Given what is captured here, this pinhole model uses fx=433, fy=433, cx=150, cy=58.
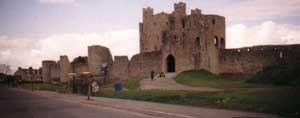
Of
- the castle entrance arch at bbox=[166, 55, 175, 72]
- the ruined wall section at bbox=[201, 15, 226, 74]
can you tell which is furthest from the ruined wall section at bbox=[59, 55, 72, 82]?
the ruined wall section at bbox=[201, 15, 226, 74]

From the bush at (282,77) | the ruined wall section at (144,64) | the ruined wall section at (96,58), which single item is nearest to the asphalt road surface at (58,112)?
the bush at (282,77)

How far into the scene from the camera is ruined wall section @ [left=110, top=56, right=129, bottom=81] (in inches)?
2414

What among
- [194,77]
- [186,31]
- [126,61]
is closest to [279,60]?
[194,77]

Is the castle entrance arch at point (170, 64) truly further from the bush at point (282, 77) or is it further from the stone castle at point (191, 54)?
the bush at point (282, 77)

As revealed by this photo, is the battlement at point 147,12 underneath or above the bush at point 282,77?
above

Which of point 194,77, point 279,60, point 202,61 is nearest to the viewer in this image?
point 279,60

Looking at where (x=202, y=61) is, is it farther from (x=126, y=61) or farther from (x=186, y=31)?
(x=126, y=61)

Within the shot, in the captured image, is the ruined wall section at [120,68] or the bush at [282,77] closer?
the bush at [282,77]

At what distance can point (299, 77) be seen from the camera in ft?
96.9

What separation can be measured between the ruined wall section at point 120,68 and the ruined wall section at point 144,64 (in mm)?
1081

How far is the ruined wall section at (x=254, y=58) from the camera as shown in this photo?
41.9 meters

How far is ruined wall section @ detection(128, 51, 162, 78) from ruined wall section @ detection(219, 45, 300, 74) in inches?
396

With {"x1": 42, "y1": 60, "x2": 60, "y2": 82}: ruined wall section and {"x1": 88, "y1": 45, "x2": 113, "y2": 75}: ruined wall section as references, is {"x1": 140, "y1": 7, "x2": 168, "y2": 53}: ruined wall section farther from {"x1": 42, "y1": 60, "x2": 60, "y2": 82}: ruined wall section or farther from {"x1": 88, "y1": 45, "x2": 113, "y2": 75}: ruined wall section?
{"x1": 42, "y1": 60, "x2": 60, "y2": 82}: ruined wall section

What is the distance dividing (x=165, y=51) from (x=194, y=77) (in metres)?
8.57
